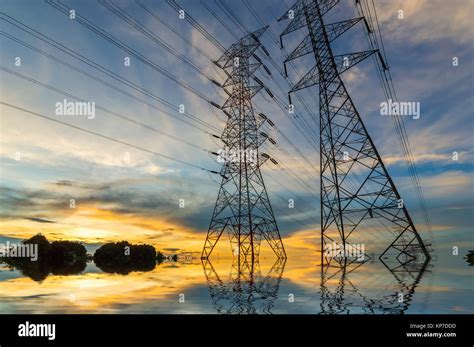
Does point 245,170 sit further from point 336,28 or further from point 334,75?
point 336,28

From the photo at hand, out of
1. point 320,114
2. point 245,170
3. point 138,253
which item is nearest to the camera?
point 320,114

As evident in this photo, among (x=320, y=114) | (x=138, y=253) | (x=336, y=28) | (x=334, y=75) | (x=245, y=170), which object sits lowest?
(x=138, y=253)
